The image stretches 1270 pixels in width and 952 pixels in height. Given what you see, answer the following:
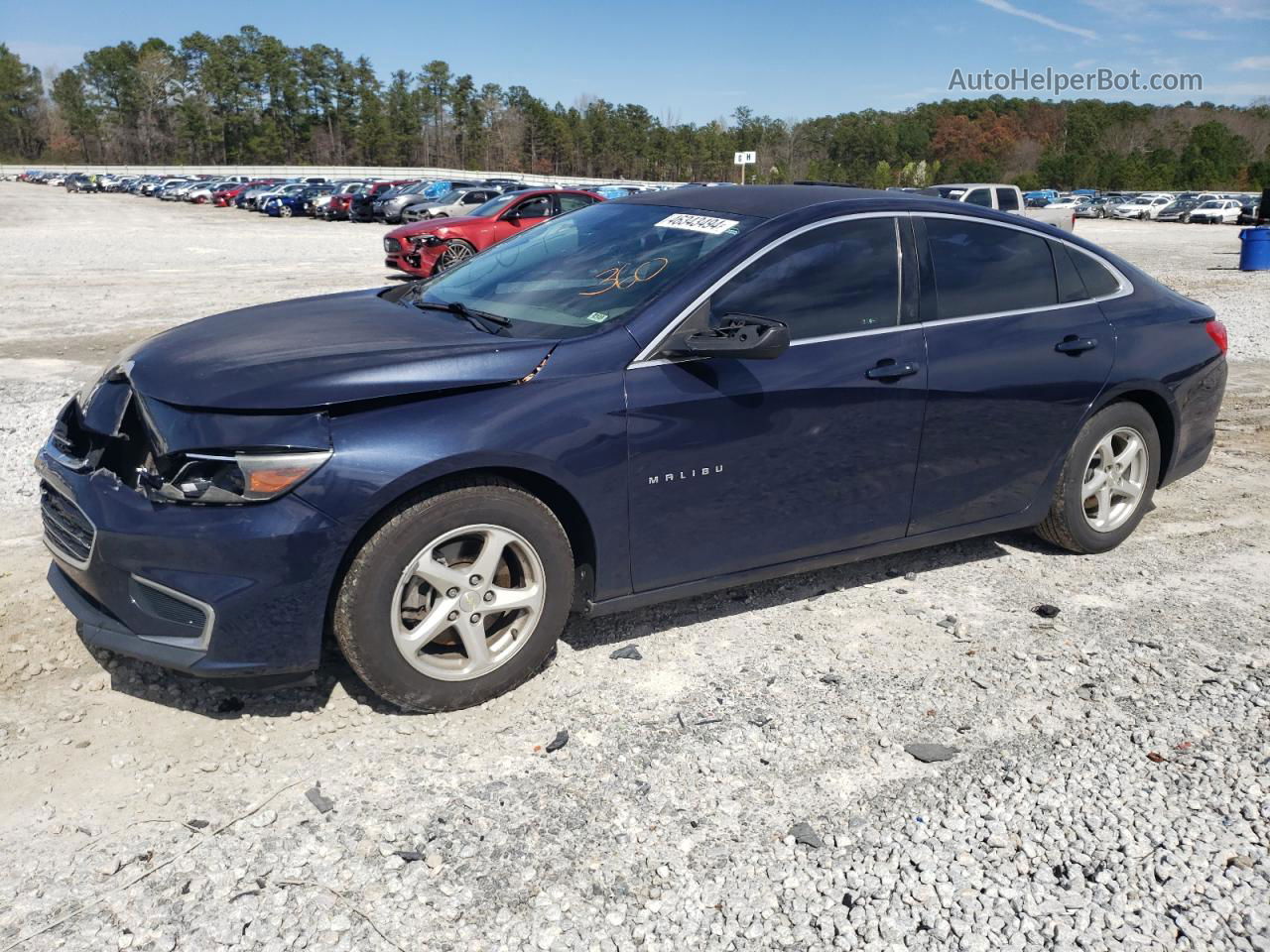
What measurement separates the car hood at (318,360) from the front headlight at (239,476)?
0.58 ft

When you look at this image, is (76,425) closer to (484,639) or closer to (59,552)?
(59,552)

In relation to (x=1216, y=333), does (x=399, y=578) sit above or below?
below

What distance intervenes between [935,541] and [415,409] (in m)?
2.47

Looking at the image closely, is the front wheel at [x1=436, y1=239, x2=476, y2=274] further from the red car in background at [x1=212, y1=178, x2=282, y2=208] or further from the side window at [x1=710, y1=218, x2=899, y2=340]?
the red car in background at [x1=212, y1=178, x2=282, y2=208]

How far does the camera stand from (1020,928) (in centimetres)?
262

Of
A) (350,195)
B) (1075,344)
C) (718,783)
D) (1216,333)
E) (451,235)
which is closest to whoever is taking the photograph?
(718,783)

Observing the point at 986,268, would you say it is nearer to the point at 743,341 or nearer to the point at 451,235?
the point at 743,341

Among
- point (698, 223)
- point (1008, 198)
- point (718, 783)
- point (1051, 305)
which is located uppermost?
point (1008, 198)

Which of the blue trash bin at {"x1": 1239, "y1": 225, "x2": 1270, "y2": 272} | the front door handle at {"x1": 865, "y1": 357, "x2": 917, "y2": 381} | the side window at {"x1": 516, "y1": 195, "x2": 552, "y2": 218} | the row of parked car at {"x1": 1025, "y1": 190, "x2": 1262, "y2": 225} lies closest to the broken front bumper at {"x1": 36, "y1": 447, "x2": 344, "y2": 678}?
the front door handle at {"x1": 865, "y1": 357, "x2": 917, "y2": 381}

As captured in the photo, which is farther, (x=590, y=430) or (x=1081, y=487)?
(x=1081, y=487)

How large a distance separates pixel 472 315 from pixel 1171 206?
64.4 m

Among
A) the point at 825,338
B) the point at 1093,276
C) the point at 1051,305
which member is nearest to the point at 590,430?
the point at 825,338

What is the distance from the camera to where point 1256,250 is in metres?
21.9

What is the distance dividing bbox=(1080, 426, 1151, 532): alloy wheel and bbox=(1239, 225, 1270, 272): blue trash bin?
20.1 m
